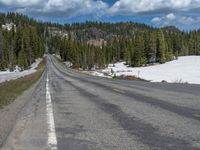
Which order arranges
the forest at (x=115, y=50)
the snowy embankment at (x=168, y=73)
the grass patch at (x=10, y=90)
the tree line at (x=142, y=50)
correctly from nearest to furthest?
the grass patch at (x=10, y=90)
the snowy embankment at (x=168, y=73)
the forest at (x=115, y=50)
the tree line at (x=142, y=50)

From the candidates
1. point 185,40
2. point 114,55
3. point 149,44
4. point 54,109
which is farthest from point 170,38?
point 54,109

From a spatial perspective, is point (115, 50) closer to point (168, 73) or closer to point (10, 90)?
point (168, 73)

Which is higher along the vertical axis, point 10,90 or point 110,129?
point 110,129

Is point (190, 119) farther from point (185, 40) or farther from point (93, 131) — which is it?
point (185, 40)

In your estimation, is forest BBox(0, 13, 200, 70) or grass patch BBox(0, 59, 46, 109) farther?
forest BBox(0, 13, 200, 70)

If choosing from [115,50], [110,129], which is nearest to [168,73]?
[110,129]

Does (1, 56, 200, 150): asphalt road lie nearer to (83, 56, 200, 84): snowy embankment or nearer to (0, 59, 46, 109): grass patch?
(0, 59, 46, 109): grass patch

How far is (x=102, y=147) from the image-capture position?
24.0 ft

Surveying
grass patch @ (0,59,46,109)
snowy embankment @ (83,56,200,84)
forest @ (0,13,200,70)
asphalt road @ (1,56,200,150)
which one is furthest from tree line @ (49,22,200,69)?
asphalt road @ (1,56,200,150)

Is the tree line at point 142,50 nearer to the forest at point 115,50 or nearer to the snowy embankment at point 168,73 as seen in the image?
the forest at point 115,50

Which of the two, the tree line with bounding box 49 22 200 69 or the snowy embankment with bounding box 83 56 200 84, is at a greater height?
the tree line with bounding box 49 22 200 69

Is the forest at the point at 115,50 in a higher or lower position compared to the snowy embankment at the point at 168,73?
higher

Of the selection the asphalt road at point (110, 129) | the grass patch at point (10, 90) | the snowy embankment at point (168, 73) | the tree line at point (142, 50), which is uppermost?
the tree line at point (142, 50)

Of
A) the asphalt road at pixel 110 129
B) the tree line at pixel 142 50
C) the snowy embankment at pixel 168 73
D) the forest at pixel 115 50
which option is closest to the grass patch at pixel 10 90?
the asphalt road at pixel 110 129
